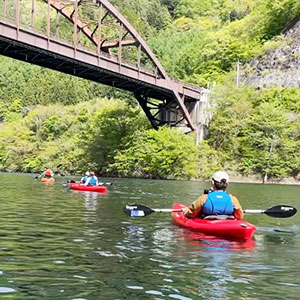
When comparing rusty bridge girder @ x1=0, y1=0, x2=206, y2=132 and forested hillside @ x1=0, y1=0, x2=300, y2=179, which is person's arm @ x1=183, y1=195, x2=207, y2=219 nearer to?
rusty bridge girder @ x1=0, y1=0, x2=206, y2=132

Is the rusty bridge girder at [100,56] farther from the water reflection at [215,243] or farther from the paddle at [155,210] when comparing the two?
the water reflection at [215,243]

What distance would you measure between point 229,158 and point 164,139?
6.78 m

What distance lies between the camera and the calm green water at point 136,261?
7.56 meters

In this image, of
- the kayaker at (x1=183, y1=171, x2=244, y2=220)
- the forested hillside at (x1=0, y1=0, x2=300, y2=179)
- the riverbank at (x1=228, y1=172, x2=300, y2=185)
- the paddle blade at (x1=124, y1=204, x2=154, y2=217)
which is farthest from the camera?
the forested hillside at (x1=0, y1=0, x2=300, y2=179)

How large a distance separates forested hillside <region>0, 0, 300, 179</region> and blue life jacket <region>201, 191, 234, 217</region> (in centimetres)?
4023

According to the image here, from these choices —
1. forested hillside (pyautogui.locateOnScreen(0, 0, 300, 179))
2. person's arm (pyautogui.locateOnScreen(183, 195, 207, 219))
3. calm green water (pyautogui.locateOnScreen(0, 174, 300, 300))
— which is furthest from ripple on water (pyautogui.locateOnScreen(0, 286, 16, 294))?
forested hillside (pyautogui.locateOnScreen(0, 0, 300, 179))

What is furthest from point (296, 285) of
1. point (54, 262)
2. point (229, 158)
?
point (229, 158)

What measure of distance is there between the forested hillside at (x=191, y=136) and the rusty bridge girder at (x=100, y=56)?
10.4ft

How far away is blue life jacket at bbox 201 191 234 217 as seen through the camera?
12.2 meters

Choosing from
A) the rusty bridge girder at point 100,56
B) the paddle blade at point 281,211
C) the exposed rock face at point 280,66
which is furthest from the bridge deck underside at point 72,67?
the paddle blade at point 281,211

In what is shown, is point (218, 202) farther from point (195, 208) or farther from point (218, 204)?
point (195, 208)

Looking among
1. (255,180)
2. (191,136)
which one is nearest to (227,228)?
(255,180)

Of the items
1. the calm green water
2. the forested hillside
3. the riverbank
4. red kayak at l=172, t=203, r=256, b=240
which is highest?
the forested hillside

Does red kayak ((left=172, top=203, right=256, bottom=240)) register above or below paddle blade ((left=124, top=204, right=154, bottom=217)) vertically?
below
